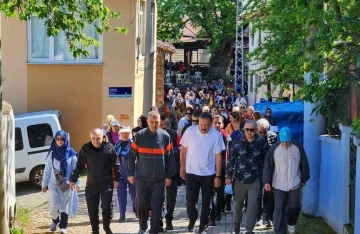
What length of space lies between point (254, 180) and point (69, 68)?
10596mm

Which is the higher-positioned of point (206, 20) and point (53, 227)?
point (206, 20)

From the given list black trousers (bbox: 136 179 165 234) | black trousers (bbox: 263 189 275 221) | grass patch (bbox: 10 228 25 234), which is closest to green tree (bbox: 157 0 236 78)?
black trousers (bbox: 263 189 275 221)

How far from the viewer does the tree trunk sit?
5194 cm

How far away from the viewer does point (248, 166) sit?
986 cm

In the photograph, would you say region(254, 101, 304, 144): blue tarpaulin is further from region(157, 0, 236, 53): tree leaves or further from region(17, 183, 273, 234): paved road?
region(157, 0, 236, 53): tree leaves

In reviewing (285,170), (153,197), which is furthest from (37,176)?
(285,170)

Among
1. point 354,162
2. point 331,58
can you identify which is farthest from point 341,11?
point 354,162

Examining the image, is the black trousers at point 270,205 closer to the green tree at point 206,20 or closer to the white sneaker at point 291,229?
the white sneaker at point 291,229

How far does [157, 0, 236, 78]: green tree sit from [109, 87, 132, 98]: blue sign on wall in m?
29.1

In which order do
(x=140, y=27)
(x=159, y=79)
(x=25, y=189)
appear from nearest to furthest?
(x=25, y=189) < (x=140, y=27) < (x=159, y=79)

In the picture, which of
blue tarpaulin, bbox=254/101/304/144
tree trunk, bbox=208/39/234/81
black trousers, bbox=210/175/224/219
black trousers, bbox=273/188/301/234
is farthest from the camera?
tree trunk, bbox=208/39/234/81

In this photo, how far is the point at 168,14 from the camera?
5078 cm

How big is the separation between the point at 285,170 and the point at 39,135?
7873 mm

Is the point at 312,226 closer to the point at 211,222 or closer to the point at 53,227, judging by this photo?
the point at 211,222
